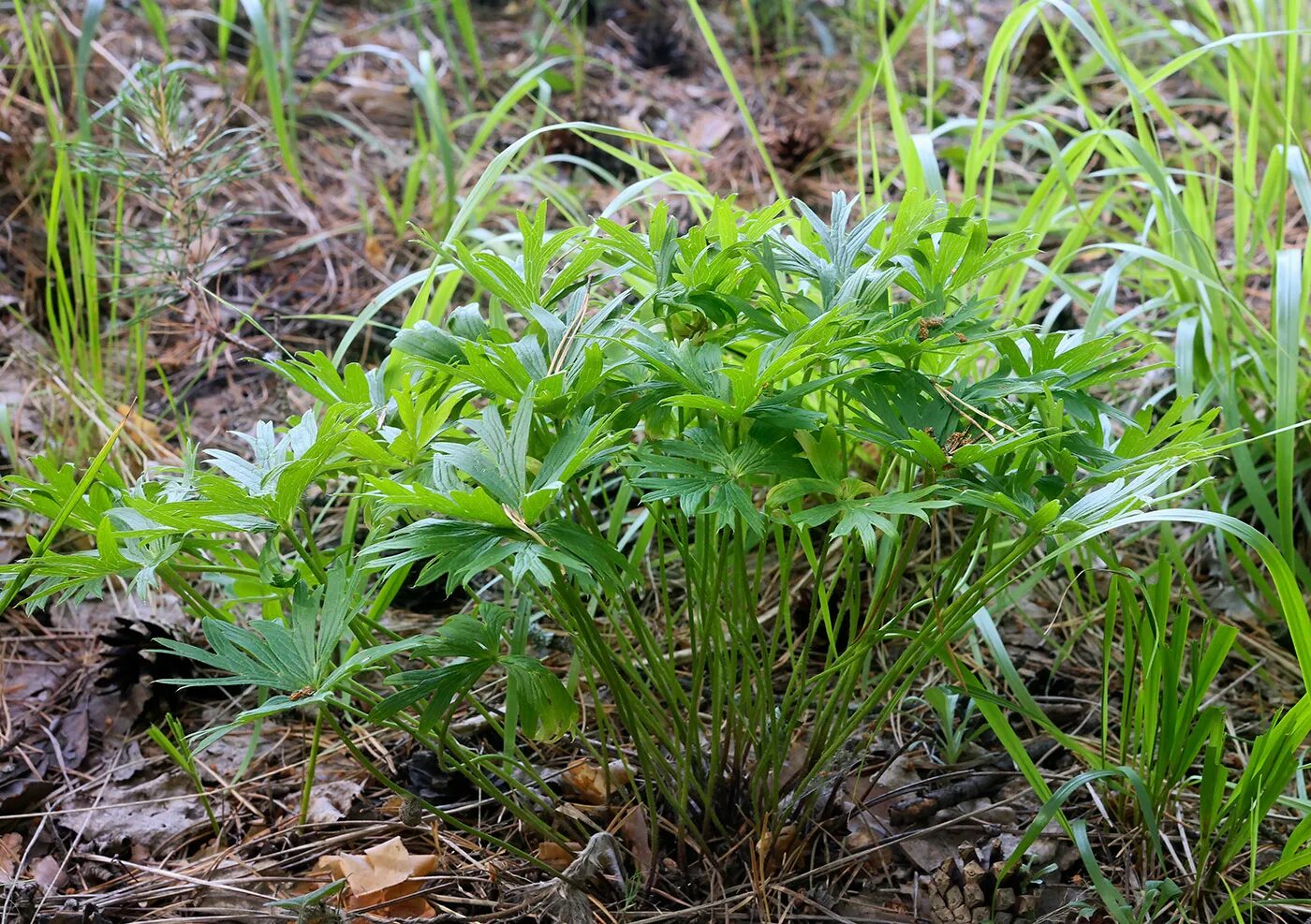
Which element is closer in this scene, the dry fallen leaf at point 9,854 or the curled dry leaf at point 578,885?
the curled dry leaf at point 578,885

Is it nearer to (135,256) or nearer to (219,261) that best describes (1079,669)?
(219,261)

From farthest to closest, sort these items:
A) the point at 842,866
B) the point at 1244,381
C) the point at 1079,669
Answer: the point at 1244,381, the point at 1079,669, the point at 842,866

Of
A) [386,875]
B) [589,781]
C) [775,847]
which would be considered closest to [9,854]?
[386,875]


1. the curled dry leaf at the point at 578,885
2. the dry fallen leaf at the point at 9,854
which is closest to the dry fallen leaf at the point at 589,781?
the curled dry leaf at the point at 578,885

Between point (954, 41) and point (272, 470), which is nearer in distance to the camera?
point (272, 470)

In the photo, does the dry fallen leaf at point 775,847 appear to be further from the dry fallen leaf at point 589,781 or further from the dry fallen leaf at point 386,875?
the dry fallen leaf at point 386,875

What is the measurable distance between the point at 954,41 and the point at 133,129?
2.36 meters

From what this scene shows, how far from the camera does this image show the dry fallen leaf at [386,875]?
114cm

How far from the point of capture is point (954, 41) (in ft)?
10.1

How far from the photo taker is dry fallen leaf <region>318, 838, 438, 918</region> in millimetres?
1142

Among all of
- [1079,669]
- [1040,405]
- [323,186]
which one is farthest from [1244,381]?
[323,186]

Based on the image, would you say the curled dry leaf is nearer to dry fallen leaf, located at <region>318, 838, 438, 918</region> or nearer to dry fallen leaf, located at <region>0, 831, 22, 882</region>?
dry fallen leaf, located at <region>318, 838, 438, 918</region>

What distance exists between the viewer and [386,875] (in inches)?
45.9

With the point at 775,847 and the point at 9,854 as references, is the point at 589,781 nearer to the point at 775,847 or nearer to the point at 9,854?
the point at 775,847
